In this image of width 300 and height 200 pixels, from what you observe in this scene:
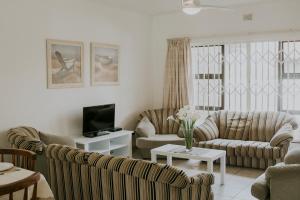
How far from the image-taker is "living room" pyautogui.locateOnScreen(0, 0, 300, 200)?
4855 millimetres

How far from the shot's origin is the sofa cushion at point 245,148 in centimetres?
531

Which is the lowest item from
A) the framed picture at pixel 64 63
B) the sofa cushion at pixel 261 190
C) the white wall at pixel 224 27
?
the sofa cushion at pixel 261 190

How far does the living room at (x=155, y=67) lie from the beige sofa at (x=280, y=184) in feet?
3.02

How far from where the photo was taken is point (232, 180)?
16.7 ft

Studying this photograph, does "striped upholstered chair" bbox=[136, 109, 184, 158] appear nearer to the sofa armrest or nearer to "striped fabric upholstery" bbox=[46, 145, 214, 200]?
"striped fabric upholstery" bbox=[46, 145, 214, 200]

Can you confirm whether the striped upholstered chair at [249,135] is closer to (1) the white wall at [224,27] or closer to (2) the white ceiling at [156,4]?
(1) the white wall at [224,27]

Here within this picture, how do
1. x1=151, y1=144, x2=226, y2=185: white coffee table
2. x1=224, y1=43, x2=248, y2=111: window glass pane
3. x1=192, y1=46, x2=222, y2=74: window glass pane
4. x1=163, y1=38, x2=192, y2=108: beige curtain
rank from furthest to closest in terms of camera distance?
x1=163, y1=38, x2=192, y2=108: beige curtain, x1=192, y1=46, x2=222, y2=74: window glass pane, x1=224, y1=43, x2=248, y2=111: window glass pane, x1=151, y1=144, x2=226, y2=185: white coffee table

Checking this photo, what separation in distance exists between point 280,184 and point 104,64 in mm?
3746

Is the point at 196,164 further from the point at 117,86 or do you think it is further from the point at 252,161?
the point at 117,86

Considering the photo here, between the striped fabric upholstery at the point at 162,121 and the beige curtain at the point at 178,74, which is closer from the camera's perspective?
the striped fabric upholstery at the point at 162,121

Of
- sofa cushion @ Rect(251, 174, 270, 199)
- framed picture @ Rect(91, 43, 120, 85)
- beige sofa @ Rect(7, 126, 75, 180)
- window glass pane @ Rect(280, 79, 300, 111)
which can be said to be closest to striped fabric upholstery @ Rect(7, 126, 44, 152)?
beige sofa @ Rect(7, 126, 75, 180)

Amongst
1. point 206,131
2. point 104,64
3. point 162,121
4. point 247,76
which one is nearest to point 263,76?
point 247,76

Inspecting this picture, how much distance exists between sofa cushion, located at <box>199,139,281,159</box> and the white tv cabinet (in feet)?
4.01

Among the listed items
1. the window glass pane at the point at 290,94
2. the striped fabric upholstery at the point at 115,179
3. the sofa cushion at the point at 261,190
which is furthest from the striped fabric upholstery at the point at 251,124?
the striped fabric upholstery at the point at 115,179
